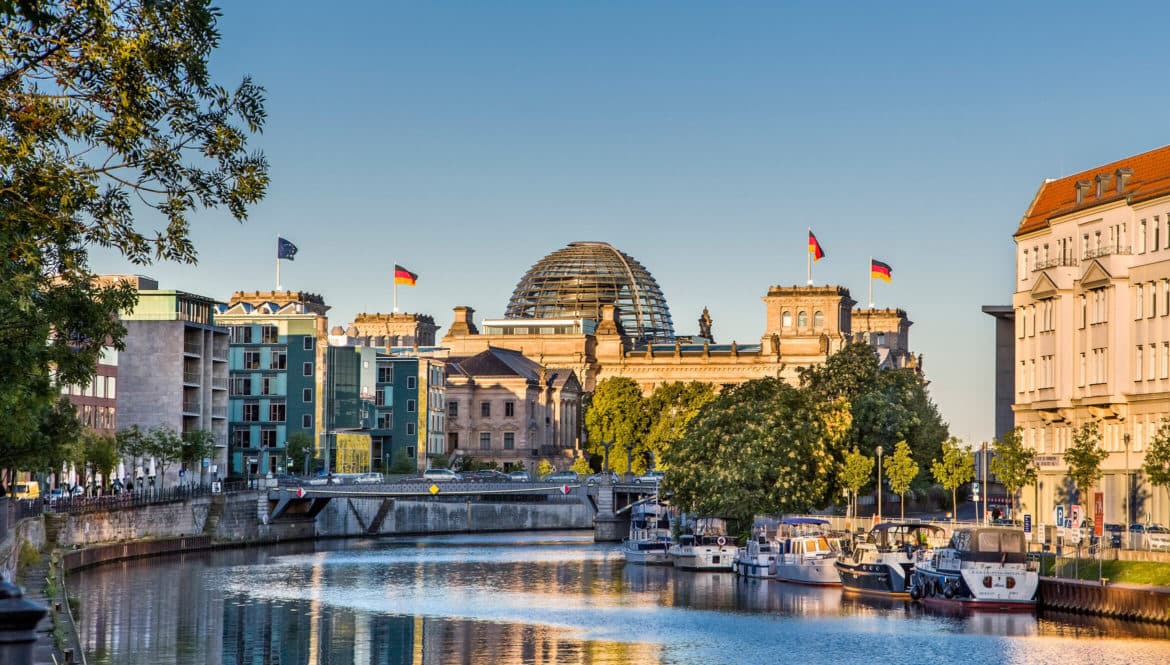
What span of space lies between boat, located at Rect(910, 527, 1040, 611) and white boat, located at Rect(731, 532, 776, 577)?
21.0 meters

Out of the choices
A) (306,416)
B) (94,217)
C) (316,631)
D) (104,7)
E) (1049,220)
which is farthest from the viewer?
(306,416)

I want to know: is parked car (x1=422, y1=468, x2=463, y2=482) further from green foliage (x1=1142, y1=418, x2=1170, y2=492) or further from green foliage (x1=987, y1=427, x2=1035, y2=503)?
green foliage (x1=1142, y1=418, x2=1170, y2=492)

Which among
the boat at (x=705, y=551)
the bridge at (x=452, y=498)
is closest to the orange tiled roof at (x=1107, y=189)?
the boat at (x=705, y=551)

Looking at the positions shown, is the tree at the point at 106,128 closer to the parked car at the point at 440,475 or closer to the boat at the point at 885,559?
the boat at the point at 885,559

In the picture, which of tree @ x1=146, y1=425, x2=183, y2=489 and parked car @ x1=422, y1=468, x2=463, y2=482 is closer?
tree @ x1=146, y1=425, x2=183, y2=489

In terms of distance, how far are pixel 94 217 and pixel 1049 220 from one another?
260 ft

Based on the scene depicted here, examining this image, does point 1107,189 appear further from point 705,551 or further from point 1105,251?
point 705,551

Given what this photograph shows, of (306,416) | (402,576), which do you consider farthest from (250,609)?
(306,416)

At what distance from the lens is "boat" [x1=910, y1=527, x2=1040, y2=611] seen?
81188mm

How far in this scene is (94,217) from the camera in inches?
1346

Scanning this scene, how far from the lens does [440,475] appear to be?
185625mm

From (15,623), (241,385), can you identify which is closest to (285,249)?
(241,385)

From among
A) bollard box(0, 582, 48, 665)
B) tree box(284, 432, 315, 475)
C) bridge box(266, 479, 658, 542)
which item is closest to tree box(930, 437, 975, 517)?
bridge box(266, 479, 658, 542)

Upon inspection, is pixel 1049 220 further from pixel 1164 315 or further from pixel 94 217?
pixel 94 217
